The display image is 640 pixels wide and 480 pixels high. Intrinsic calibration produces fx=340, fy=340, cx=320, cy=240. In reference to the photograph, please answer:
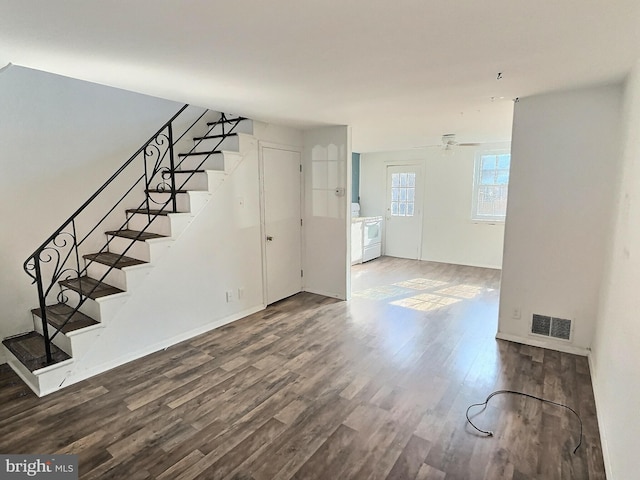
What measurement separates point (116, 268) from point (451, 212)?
6.00m

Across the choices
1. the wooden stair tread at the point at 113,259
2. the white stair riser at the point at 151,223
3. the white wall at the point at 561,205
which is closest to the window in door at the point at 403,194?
the white wall at the point at 561,205

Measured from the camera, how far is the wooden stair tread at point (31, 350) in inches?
107

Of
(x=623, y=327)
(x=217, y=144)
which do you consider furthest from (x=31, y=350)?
(x=623, y=327)

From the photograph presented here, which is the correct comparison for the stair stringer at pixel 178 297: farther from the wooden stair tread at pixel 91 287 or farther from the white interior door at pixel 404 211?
the white interior door at pixel 404 211

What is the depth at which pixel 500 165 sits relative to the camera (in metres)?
6.38

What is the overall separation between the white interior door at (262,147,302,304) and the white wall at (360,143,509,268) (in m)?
3.40

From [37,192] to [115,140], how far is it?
3.07 feet

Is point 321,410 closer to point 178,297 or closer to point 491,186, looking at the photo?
point 178,297

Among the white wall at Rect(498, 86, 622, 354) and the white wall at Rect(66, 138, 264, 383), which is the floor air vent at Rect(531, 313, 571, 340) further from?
the white wall at Rect(66, 138, 264, 383)

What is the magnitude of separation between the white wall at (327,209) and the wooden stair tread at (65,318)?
2.86 meters

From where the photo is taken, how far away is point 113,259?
3439 mm

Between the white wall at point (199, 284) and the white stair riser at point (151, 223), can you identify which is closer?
the white wall at point (199, 284)

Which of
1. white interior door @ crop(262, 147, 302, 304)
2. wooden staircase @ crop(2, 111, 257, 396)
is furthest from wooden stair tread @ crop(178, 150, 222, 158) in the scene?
white interior door @ crop(262, 147, 302, 304)

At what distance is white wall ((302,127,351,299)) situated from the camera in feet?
15.2
